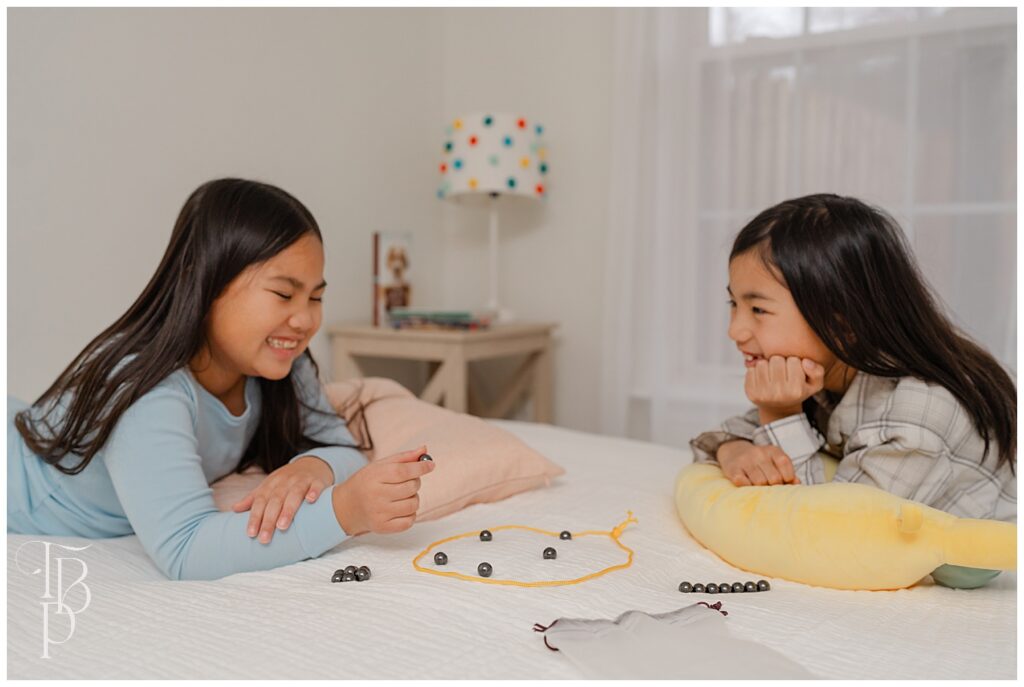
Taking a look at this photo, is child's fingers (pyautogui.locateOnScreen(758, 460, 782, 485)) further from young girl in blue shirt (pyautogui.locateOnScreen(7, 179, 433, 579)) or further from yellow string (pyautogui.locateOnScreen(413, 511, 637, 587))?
young girl in blue shirt (pyautogui.locateOnScreen(7, 179, 433, 579))

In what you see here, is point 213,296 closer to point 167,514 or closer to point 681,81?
point 167,514

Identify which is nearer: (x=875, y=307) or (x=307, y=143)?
(x=875, y=307)

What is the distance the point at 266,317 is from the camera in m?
1.19

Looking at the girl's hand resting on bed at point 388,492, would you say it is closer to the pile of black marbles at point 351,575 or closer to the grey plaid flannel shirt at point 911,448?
the pile of black marbles at point 351,575

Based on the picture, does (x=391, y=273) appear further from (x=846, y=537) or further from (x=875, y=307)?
(x=846, y=537)

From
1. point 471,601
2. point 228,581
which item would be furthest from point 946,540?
point 228,581

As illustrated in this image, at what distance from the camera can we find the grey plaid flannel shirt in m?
1.09

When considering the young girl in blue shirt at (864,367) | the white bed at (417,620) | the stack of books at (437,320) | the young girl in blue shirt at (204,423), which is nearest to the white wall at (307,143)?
the stack of books at (437,320)

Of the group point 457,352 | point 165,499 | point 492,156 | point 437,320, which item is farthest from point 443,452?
point 492,156

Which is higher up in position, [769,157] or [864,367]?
[769,157]

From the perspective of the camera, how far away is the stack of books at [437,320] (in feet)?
8.20

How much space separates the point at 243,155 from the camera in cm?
230

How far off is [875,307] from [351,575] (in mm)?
754

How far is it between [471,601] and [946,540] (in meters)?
0.51
